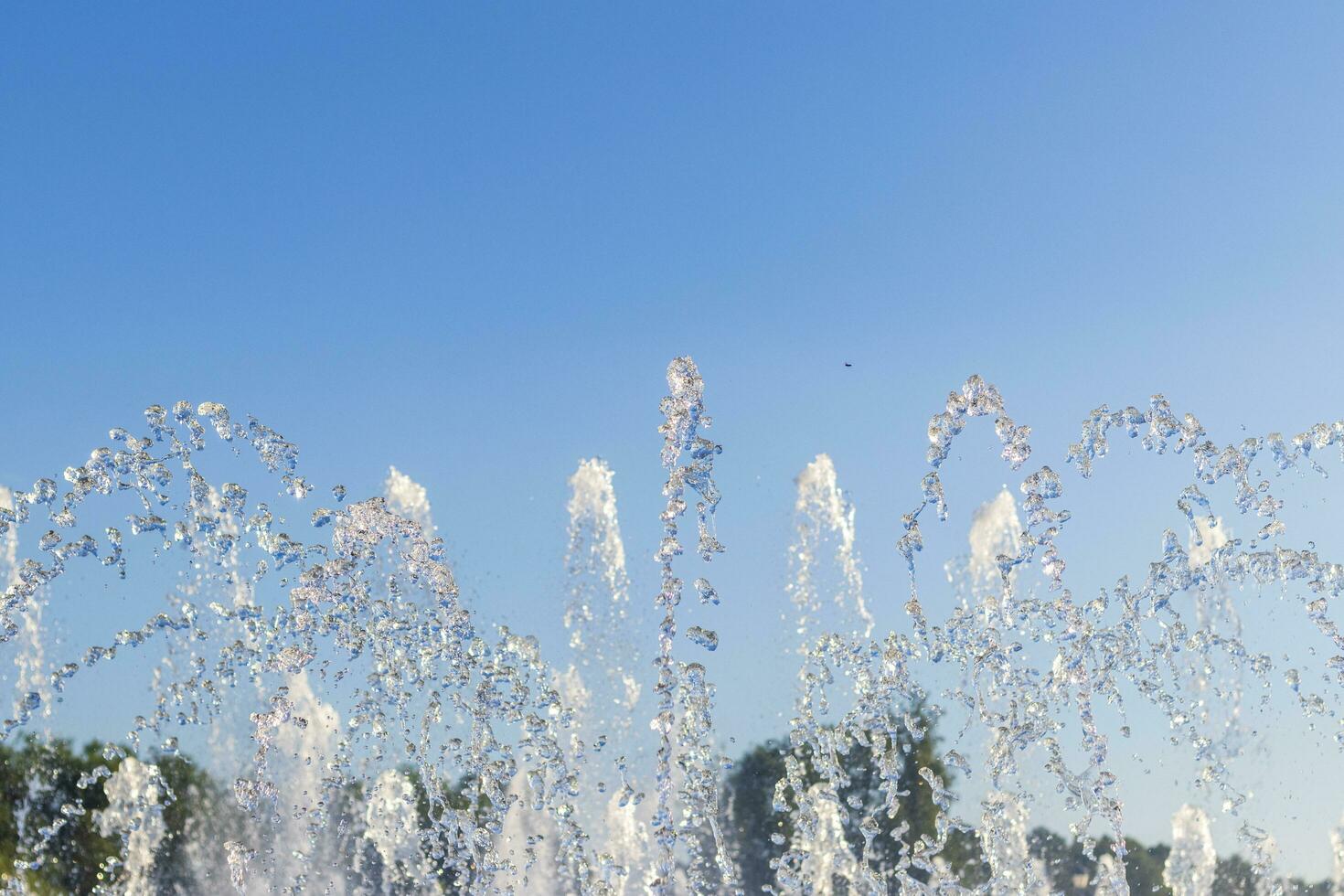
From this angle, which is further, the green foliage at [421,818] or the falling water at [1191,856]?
the falling water at [1191,856]

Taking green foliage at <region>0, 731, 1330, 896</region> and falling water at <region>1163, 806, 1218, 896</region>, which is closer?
green foliage at <region>0, 731, 1330, 896</region>

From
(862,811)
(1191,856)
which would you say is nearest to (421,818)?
(862,811)

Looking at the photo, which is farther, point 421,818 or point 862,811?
point 862,811

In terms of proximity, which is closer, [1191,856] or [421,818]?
[421,818]

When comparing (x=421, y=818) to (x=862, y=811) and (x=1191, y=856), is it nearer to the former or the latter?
(x=862, y=811)

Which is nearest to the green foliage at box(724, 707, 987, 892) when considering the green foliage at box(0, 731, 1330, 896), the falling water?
the green foliage at box(0, 731, 1330, 896)

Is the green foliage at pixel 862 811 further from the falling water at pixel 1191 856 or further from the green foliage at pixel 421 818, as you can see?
the falling water at pixel 1191 856

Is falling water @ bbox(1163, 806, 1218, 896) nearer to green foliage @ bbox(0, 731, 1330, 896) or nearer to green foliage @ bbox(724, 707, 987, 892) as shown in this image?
green foliage @ bbox(0, 731, 1330, 896)

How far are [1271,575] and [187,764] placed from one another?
17.0 meters

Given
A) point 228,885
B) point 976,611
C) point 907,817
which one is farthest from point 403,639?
point 907,817

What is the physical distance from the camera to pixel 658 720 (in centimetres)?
1280

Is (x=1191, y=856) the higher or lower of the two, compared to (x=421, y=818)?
lower

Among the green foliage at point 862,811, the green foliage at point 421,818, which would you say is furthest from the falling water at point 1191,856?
the green foliage at point 862,811

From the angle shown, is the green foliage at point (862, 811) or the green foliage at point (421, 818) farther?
the green foliage at point (862, 811)
